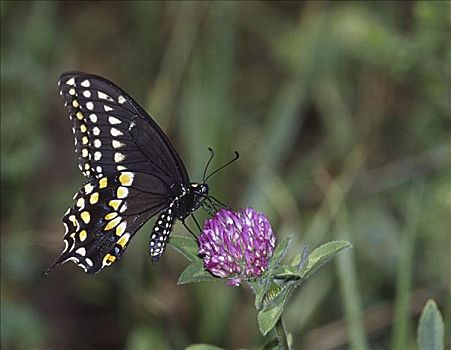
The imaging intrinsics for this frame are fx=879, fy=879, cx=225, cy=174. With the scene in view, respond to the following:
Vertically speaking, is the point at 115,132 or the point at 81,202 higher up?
the point at 115,132

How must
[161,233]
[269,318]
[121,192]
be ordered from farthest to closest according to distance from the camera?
[121,192]
[161,233]
[269,318]

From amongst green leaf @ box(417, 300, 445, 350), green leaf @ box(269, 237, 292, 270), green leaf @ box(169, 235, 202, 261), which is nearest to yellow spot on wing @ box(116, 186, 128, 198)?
green leaf @ box(169, 235, 202, 261)

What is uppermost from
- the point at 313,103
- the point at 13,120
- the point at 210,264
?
the point at 313,103

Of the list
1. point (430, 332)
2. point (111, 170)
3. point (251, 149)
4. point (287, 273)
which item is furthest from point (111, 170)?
point (251, 149)

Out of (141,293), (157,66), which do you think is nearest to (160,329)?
(141,293)

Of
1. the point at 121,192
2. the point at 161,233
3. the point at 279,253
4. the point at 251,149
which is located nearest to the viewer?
the point at 279,253

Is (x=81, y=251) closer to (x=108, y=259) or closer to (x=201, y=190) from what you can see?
(x=108, y=259)

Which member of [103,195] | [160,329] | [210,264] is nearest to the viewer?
[210,264]

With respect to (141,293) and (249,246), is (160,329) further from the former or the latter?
(249,246)
